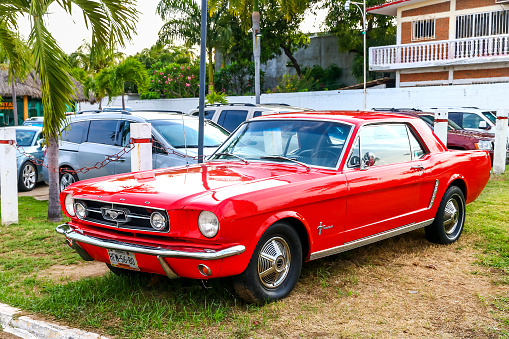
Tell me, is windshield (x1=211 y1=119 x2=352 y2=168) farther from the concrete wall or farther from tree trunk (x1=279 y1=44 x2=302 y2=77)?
the concrete wall

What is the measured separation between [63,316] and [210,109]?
1026 centimetres

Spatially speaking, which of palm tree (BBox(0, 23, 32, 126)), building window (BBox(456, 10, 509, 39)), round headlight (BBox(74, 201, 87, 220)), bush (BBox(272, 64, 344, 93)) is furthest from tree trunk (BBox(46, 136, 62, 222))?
bush (BBox(272, 64, 344, 93))

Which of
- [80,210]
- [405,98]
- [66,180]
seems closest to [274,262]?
[80,210]

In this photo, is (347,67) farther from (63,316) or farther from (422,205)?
(63,316)

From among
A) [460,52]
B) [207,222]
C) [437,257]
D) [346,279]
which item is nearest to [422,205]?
[437,257]

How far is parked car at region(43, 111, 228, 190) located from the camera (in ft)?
32.3

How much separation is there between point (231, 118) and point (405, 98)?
13.5 m

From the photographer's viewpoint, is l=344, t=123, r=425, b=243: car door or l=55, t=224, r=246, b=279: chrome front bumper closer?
l=55, t=224, r=246, b=279: chrome front bumper

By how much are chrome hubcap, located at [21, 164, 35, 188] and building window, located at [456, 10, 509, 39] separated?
75.3ft

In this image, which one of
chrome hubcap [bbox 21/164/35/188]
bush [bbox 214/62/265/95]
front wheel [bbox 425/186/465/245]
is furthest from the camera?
bush [bbox 214/62/265/95]

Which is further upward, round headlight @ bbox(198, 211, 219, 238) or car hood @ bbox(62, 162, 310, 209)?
car hood @ bbox(62, 162, 310, 209)

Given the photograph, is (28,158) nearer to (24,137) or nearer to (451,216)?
(24,137)

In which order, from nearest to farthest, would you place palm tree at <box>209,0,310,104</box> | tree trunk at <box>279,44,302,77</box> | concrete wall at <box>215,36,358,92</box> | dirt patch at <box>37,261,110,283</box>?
1. dirt patch at <box>37,261,110,283</box>
2. palm tree at <box>209,0,310,104</box>
3. tree trunk at <box>279,44,302,77</box>
4. concrete wall at <box>215,36,358,92</box>

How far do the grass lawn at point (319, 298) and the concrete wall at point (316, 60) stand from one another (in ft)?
104
